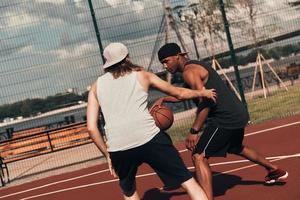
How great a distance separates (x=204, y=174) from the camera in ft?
17.2

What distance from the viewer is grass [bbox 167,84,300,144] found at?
12298 millimetres

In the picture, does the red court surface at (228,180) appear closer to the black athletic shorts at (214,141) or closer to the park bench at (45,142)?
the black athletic shorts at (214,141)

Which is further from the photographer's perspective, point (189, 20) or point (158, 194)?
point (189, 20)

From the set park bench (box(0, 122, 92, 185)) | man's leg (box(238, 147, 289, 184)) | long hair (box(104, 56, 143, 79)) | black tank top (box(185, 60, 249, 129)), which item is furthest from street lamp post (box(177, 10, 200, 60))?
long hair (box(104, 56, 143, 79))

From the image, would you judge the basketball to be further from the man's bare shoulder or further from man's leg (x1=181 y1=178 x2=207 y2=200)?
man's leg (x1=181 y1=178 x2=207 y2=200)

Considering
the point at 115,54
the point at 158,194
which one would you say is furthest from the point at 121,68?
the point at 158,194

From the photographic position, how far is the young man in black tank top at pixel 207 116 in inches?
202

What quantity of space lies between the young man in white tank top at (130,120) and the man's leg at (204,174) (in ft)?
3.60

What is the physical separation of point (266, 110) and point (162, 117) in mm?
9476

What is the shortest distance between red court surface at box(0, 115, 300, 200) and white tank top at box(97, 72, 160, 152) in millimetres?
2167

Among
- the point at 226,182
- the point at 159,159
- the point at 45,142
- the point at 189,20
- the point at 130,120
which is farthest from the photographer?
the point at 189,20

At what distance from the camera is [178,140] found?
11797 mm

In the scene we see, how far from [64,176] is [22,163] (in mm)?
5126

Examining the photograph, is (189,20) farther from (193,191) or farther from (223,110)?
(193,191)
